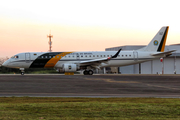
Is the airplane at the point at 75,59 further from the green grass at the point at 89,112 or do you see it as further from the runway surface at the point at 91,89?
the green grass at the point at 89,112

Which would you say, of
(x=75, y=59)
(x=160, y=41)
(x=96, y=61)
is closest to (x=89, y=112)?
(x=96, y=61)

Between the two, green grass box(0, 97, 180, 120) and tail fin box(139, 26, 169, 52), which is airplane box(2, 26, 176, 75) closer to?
tail fin box(139, 26, 169, 52)

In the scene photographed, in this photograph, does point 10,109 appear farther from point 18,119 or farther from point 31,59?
point 31,59

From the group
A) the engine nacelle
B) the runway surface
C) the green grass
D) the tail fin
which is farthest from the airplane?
the green grass

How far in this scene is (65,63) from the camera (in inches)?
1597

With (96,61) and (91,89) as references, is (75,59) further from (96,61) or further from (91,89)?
(91,89)

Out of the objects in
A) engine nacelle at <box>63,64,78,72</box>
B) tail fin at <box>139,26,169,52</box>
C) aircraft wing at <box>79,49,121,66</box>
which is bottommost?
engine nacelle at <box>63,64,78,72</box>

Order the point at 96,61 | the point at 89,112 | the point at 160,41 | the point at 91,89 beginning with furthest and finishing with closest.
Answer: the point at 160,41 → the point at 96,61 → the point at 91,89 → the point at 89,112

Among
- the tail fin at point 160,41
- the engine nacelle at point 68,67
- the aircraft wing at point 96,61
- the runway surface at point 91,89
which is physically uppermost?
the tail fin at point 160,41

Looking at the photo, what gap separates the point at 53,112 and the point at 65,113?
460mm

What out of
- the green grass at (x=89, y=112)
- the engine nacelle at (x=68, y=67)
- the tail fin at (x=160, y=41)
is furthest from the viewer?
the tail fin at (x=160, y=41)

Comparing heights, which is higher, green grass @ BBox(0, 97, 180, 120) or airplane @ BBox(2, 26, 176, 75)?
airplane @ BBox(2, 26, 176, 75)

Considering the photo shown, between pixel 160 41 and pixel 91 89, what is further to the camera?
pixel 160 41

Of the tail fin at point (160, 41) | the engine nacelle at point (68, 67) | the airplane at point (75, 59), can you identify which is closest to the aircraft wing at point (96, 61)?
the airplane at point (75, 59)
